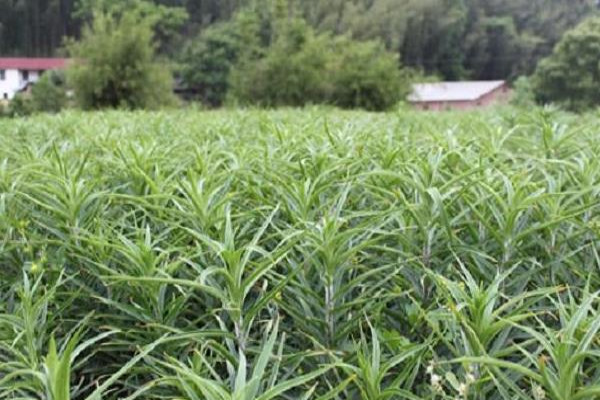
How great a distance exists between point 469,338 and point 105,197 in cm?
89

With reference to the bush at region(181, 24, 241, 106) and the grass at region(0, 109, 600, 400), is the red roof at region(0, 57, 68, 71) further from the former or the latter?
the grass at region(0, 109, 600, 400)

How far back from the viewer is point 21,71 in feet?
94.2

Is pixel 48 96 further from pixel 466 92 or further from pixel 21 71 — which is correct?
pixel 466 92

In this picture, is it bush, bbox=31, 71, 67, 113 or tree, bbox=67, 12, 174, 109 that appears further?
bush, bbox=31, 71, 67, 113

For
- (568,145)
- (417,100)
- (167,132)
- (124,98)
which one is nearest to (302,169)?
(568,145)

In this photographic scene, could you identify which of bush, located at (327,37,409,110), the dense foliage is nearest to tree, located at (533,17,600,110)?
bush, located at (327,37,409,110)

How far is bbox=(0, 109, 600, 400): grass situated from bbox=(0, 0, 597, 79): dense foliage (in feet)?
94.3

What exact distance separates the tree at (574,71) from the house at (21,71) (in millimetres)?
17749

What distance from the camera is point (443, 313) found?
92 cm

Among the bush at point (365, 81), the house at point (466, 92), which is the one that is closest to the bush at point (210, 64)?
the house at point (466, 92)

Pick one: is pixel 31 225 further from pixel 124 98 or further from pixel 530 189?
pixel 124 98

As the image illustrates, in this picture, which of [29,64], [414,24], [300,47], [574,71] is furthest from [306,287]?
[414,24]

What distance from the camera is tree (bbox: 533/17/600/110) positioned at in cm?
2148

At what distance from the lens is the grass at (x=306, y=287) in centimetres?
83
